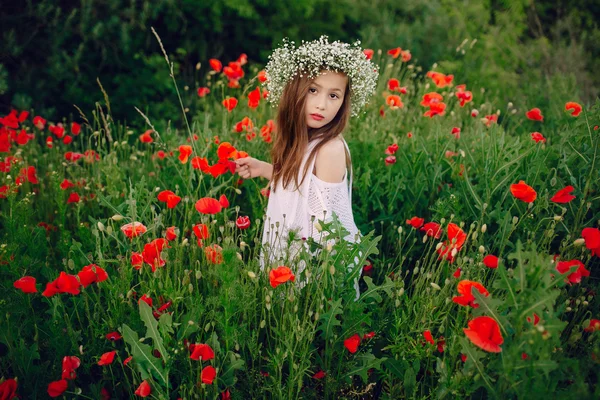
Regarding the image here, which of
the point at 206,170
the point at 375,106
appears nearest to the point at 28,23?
the point at 375,106

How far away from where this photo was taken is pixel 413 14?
770 centimetres

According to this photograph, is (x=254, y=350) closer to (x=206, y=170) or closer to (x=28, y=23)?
(x=206, y=170)

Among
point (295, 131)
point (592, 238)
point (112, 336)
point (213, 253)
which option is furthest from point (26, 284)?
point (592, 238)

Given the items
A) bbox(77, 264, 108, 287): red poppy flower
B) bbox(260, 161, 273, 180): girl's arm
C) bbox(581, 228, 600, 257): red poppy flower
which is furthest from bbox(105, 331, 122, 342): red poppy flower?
bbox(581, 228, 600, 257): red poppy flower

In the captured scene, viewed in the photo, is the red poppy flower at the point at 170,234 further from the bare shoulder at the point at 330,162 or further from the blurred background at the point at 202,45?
the blurred background at the point at 202,45

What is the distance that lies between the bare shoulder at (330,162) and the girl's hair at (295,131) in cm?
3

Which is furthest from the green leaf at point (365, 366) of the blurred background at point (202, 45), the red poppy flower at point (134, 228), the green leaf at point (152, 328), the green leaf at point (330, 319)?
the blurred background at point (202, 45)

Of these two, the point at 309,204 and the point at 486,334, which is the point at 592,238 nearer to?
the point at 486,334

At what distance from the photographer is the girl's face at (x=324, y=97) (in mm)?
2332

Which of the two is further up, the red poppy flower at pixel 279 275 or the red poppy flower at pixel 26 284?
the red poppy flower at pixel 279 275

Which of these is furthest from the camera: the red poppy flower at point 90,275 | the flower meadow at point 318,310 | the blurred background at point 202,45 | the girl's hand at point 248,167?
the blurred background at point 202,45

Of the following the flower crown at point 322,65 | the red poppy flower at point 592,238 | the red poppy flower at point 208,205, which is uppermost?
the flower crown at point 322,65

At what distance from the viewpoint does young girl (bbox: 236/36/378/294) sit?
2301 mm

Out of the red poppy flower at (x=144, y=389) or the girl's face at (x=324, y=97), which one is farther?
the girl's face at (x=324, y=97)
